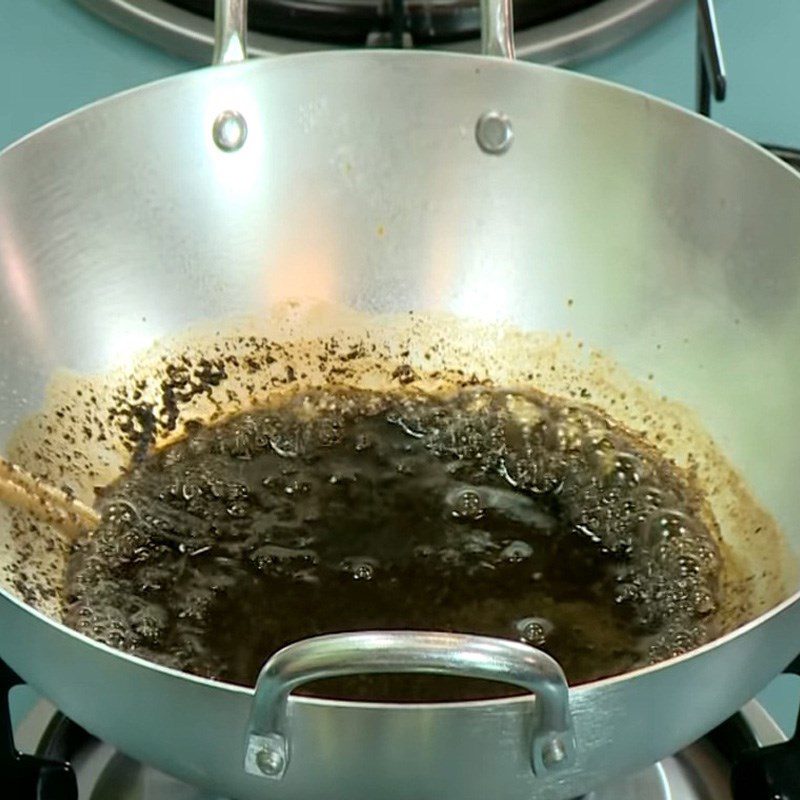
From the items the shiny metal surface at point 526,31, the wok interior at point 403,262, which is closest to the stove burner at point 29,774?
the wok interior at point 403,262

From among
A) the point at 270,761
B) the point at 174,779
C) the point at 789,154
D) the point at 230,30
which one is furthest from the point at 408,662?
the point at 789,154

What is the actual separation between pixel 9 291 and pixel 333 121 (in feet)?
0.73

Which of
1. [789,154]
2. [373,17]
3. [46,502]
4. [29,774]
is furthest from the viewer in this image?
[373,17]

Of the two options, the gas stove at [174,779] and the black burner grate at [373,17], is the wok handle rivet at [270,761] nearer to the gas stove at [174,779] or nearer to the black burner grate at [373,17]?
the gas stove at [174,779]

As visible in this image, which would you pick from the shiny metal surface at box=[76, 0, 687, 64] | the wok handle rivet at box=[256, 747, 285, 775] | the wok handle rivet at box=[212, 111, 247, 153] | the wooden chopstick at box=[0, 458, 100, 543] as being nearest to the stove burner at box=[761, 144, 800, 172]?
the shiny metal surface at box=[76, 0, 687, 64]

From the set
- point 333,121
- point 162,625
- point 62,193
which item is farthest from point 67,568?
point 333,121

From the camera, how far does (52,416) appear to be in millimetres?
725

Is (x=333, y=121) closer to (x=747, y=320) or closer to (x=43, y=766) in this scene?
(x=747, y=320)

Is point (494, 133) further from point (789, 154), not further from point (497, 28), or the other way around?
point (789, 154)

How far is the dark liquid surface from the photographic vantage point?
2.11 feet

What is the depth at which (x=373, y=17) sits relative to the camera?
1007 millimetres

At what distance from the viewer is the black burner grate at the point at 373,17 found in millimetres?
1000

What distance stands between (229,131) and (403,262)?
0.46ft

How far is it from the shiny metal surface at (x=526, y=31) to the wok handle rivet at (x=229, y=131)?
0.79 ft
